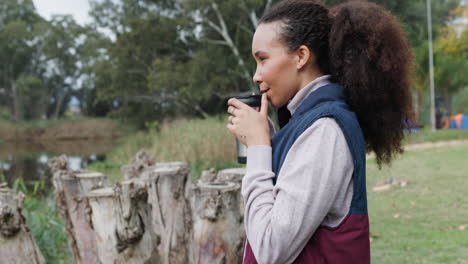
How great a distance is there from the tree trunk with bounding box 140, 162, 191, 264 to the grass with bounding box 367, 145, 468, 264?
5.28ft

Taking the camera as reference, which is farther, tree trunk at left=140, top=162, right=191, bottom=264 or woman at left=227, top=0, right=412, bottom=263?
tree trunk at left=140, top=162, right=191, bottom=264

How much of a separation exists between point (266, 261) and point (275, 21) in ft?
2.21

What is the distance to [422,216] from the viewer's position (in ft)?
16.4

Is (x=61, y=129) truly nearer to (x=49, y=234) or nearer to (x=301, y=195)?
(x=49, y=234)

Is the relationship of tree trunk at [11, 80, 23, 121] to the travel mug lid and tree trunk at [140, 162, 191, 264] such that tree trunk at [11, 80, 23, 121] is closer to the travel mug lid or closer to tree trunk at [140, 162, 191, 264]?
tree trunk at [140, 162, 191, 264]

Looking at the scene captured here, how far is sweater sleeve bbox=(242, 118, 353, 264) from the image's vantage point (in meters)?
1.14

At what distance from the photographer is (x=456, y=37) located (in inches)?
669

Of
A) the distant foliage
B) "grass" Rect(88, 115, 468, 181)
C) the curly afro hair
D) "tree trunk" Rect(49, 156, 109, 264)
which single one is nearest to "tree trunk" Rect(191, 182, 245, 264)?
"tree trunk" Rect(49, 156, 109, 264)

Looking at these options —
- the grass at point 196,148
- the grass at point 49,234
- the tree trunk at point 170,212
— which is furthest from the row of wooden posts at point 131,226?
the grass at point 196,148

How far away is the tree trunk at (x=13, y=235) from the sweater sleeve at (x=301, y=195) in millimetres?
1698

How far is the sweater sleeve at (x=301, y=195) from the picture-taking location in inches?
45.0

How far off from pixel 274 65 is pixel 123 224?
62.5 inches

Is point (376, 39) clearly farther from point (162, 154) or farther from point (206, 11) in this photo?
point (206, 11)

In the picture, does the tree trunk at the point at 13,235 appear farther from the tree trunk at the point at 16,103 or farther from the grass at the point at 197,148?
the tree trunk at the point at 16,103
